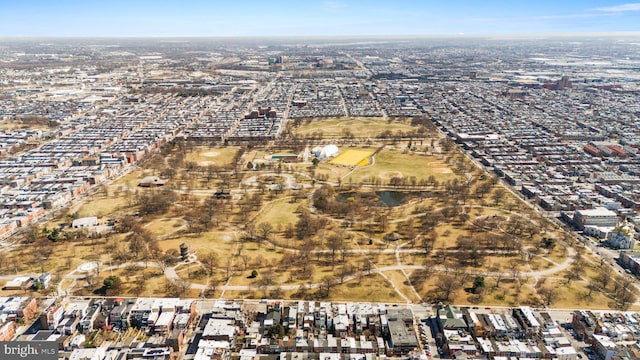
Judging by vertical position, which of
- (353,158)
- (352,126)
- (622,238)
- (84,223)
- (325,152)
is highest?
(352,126)

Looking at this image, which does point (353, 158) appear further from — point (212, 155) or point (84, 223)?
point (84, 223)

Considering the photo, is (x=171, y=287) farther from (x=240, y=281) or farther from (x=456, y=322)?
(x=456, y=322)

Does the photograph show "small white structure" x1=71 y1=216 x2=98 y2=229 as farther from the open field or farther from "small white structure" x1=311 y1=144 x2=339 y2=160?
"small white structure" x1=311 y1=144 x2=339 y2=160

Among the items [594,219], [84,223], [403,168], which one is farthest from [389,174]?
[84,223]

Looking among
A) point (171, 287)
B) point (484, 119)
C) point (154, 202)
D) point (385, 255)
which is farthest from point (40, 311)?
point (484, 119)

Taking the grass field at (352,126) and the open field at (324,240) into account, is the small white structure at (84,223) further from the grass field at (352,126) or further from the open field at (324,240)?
the grass field at (352,126)

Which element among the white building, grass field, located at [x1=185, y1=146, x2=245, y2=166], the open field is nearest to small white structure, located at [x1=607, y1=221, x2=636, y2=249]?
the white building

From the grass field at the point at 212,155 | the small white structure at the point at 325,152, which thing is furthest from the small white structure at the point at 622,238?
the grass field at the point at 212,155
